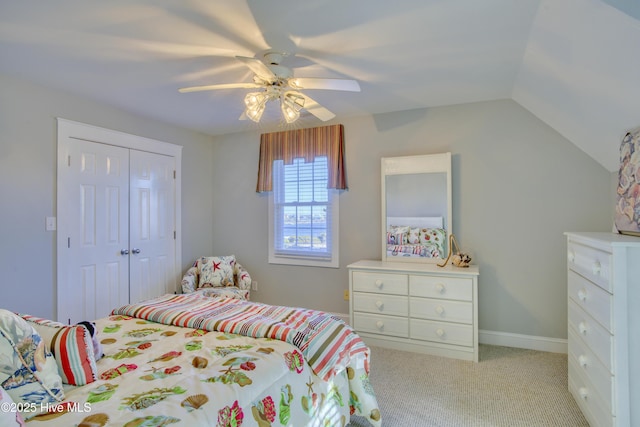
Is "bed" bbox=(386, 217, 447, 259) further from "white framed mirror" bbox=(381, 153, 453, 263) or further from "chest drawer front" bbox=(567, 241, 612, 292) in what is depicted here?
"chest drawer front" bbox=(567, 241, 612, 292)

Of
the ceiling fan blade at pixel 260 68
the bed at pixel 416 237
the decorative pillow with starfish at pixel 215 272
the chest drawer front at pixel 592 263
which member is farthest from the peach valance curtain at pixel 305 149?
the chest drawer front at pixel 592 263

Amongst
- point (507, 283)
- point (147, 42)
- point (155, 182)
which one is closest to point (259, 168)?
point (155, 182)

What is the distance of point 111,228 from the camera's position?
11.1ft

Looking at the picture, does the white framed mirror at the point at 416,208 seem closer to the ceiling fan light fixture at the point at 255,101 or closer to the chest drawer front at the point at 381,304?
the chest drawer front at the point at 381,304

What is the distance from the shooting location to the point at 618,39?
159 cm

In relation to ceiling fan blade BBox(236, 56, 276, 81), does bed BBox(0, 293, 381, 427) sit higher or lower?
lower

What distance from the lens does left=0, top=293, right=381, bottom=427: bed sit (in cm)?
114

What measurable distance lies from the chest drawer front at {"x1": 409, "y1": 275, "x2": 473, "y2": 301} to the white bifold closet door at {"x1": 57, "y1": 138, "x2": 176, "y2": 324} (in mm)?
Result: 2824

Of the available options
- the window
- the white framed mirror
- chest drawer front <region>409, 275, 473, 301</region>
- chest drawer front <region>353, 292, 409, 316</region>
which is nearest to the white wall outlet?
the window

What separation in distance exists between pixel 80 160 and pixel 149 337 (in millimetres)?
2151

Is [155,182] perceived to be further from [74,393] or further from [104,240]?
[74,393]

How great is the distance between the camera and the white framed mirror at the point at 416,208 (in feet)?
11.1

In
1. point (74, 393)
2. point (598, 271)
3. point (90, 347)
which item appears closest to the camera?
point (74, 393)

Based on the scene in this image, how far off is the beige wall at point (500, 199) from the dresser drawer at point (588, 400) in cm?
94
